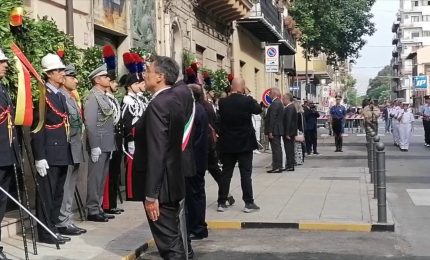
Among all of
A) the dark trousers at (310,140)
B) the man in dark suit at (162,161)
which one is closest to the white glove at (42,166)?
the man in dark suit at (162,161)

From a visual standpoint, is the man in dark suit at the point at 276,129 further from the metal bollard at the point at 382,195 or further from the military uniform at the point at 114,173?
the metal bollard at the point at 382,195

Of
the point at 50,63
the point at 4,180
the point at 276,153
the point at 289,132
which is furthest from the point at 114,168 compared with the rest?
the point at 289,132

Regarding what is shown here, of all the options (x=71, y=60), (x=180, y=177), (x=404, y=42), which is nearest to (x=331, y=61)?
(x=71, y=60)

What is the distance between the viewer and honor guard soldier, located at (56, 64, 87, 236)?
313 inches

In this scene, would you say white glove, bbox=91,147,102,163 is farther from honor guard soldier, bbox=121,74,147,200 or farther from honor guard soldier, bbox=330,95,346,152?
honor guard soldier, bbox=330,95,346,152

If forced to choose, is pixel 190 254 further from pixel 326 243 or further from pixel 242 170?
pixel 242 170

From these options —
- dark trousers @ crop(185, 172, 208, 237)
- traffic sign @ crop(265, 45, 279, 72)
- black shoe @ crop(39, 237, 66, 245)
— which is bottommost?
black shoe @ crop(39, 237, 66, 245)

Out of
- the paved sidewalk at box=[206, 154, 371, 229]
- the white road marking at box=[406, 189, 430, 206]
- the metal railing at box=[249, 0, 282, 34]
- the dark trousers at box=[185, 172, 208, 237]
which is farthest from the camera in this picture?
the metal railing at box=[249, 0, 282, 34]

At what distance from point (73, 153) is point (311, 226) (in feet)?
10.8

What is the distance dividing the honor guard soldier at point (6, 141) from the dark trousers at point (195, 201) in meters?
2.01

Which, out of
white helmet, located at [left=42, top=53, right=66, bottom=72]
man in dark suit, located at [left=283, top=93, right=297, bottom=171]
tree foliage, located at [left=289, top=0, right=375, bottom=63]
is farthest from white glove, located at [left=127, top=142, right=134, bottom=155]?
tree foliage, located at [left=289, top=0, right=375, bottom=63]

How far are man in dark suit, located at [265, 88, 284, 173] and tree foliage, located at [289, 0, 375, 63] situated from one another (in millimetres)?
21746

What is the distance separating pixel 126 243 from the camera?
753 cm

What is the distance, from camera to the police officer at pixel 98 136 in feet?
28.5
